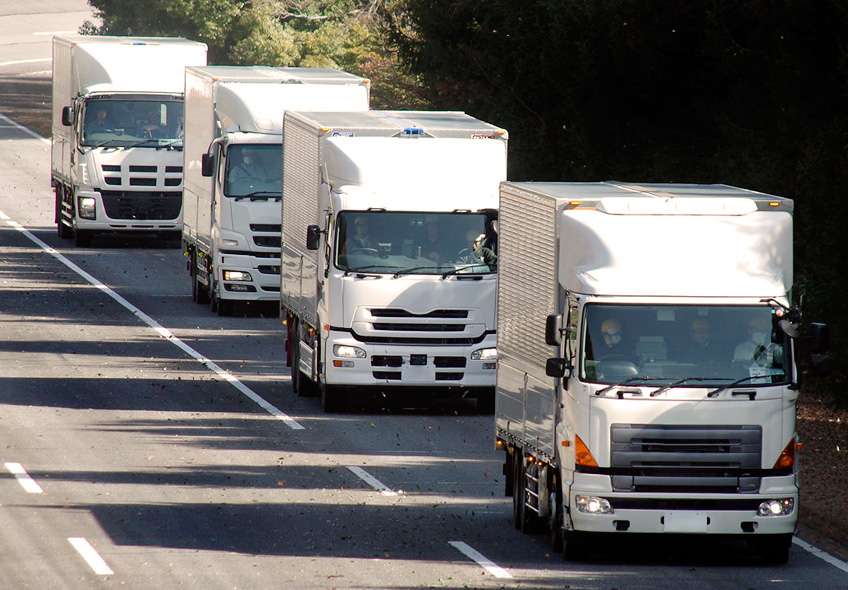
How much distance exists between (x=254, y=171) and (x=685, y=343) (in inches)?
699

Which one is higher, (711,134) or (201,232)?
(711,134)

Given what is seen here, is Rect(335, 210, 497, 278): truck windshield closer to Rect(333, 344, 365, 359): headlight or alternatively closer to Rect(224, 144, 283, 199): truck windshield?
Rect(333, 344, 365, 359): headlight

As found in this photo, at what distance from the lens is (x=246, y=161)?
3108 centimetres

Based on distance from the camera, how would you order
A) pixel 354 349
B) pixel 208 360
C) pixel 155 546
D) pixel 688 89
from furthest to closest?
pixel 688 89, pixel 208 360, pixel 354 349, pixel 155 546

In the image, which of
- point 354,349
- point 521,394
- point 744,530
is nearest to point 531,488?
point 521,394

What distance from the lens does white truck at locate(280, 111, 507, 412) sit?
73.3 feet

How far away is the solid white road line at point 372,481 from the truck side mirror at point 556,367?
4167 millimetres

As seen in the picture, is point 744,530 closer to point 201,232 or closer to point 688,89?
point 688,89

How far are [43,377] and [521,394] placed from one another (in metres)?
11.6

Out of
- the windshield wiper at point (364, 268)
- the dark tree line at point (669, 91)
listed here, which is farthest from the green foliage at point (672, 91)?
the windshield wiper at point (364, 268)

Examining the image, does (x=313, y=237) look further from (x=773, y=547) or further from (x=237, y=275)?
(x=237, y=275)

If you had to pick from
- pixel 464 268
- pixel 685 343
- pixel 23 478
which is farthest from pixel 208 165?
pixel 685 343

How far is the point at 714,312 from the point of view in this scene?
14.5m

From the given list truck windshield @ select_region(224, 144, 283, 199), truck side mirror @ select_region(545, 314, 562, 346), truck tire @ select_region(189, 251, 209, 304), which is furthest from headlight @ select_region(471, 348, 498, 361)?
truck tire @ select_region(189, 251, 209, 304)
